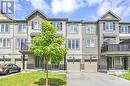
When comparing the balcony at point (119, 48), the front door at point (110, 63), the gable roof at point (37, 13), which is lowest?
the front door at point (110, 63)

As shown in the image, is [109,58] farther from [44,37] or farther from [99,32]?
[44,37]

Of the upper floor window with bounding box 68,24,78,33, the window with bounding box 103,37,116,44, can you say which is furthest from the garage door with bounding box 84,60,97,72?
the upper floor window with bounding box 68,24,78,33

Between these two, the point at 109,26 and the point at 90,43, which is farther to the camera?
the point at 90,43

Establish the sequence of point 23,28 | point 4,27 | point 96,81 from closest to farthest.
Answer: point 96,81 < point 4,27 < point 23,28

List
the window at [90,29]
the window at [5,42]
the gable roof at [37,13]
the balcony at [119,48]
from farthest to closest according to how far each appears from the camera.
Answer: the window at [90,29], the window at [5,42], the gable roof at [37,13], the balcony at [119,48]

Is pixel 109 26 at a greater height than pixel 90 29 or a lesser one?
greater

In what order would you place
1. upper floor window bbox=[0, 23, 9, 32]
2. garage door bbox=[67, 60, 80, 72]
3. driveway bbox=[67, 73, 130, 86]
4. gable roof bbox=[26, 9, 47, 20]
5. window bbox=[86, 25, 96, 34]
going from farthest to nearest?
window bbox=[86, 25, 96, 34] < garage door bbox=[67, 60, 80, 72] < upper floor window bbox=[0, 23, 9, 32] < gable roof bbox=[26, 9, 47, 20] < driveway bbox=[67, 73, 130, 86]

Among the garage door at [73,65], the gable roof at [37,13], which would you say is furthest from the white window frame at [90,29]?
the gable roof at [37,13]

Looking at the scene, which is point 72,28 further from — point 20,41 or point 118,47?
point 20,41

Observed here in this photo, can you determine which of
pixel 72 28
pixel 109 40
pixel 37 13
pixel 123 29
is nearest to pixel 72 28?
pixel 72 28

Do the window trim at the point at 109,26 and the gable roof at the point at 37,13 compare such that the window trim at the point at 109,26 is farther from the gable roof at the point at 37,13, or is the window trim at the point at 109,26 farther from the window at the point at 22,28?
the window at the point at 22,28

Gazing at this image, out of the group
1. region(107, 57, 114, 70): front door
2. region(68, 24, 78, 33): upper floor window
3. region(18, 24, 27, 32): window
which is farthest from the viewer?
region(68, 24, 78, 33): upper floor window

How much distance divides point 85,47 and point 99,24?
4.77 meters

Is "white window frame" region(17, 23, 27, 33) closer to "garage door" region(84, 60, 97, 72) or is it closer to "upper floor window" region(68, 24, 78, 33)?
"upper floor window" region(68, 24, 78, 33)
